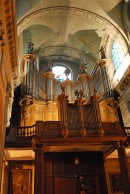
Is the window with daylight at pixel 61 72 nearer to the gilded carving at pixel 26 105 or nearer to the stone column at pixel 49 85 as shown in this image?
the stone column at pixel 49 85

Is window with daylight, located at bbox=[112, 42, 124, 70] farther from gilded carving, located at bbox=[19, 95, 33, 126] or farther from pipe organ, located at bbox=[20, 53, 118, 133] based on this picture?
gilded carving, located at bbox=[19, 95, 33, 126]

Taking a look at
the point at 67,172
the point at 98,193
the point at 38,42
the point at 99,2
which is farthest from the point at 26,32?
the point at 98,193

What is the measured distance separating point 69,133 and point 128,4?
28.2ft

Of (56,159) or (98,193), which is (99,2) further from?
(98,193)

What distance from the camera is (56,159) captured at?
11141 mm

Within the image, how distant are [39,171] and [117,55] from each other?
9049 millimetres

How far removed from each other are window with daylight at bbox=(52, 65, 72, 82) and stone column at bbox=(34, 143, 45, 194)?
267 inches

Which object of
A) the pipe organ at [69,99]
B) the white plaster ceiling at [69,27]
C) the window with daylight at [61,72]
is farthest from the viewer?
the window with daylight at [61,72]

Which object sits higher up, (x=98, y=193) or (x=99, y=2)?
(x=99, y=2)

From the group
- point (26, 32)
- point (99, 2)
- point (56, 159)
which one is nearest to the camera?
point (56, 159)

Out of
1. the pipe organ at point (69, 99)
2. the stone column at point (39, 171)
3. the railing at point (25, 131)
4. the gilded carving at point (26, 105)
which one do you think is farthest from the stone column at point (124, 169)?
the gilded carving at point (26, 105)

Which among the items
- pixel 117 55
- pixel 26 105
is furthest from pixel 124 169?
pixel 117 55

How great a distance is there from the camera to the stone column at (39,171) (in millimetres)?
8242

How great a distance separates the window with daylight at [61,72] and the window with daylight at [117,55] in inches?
127
